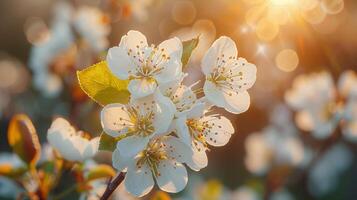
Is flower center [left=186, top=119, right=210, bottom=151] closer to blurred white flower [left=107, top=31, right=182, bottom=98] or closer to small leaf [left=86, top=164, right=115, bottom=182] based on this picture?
blurred white flower [left=107, top=31, right=182, bottom=98]

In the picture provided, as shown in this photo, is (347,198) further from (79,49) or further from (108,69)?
(108,69)

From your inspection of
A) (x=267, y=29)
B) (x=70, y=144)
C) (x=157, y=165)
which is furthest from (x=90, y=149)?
(x=267, y=29)

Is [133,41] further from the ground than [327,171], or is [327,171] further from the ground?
[133,41]

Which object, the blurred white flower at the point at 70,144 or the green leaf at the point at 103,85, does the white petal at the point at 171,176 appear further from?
the blurred white flower at the point at 70,144

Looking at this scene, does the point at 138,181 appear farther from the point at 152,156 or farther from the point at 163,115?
the point at 163,115

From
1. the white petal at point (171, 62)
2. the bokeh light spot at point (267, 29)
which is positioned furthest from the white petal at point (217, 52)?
the bokeh light spot at point (267, 29)
